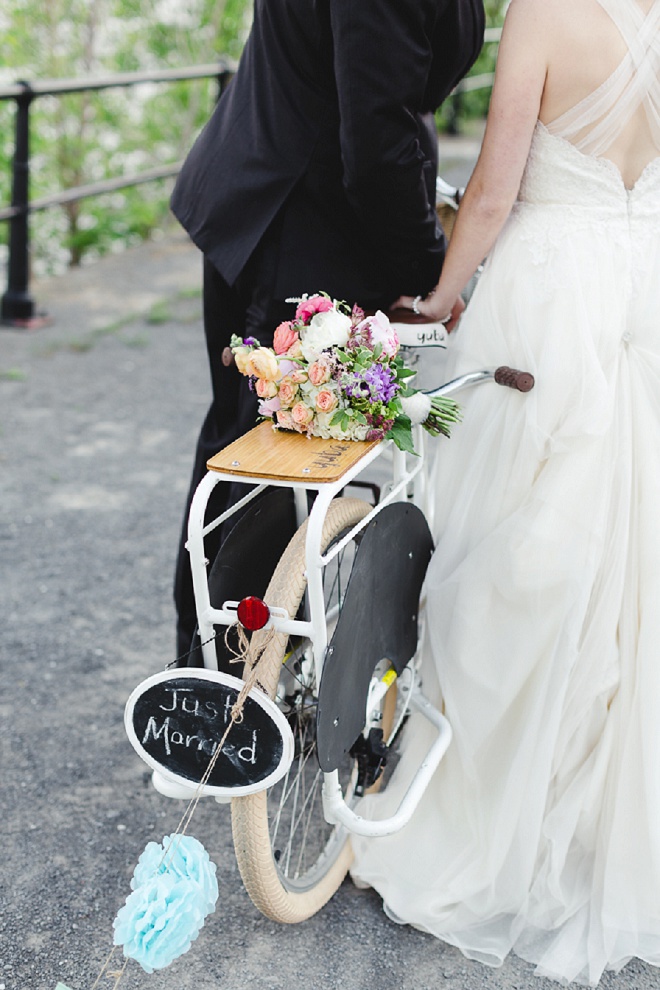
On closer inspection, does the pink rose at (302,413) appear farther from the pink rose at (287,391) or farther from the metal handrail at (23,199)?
the metal handrail at (23,199)

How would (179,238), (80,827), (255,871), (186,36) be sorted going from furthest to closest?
(186,36) → (179,238) → (80,827) → (255,871)

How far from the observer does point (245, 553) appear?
2.26 meters

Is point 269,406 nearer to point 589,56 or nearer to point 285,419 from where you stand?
point 285,419

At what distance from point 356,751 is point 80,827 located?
0.77m

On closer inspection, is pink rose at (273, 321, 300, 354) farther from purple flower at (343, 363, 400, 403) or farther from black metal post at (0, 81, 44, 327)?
black metal post at (0, 81, 44, 327)

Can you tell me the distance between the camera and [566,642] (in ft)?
7.57

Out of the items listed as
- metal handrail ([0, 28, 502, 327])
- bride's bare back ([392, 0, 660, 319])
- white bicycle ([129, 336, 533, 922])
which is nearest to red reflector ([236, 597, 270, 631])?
white bicycle ([129, 336, 533, 922])

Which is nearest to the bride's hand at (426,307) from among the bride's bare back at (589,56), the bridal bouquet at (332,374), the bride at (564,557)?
the bride at (564,557)

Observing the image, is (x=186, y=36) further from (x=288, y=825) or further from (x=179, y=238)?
(x=288, y=825)

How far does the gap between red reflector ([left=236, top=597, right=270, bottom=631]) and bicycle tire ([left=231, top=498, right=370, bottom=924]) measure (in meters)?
0.06

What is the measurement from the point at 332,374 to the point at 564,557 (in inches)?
25.7

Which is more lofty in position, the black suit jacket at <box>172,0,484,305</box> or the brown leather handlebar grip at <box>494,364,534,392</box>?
the black suit jacket at <box>172,0,484,305</box>

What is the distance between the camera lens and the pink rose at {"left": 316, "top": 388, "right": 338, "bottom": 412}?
207cm

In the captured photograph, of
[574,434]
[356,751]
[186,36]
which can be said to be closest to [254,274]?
[574,434]
